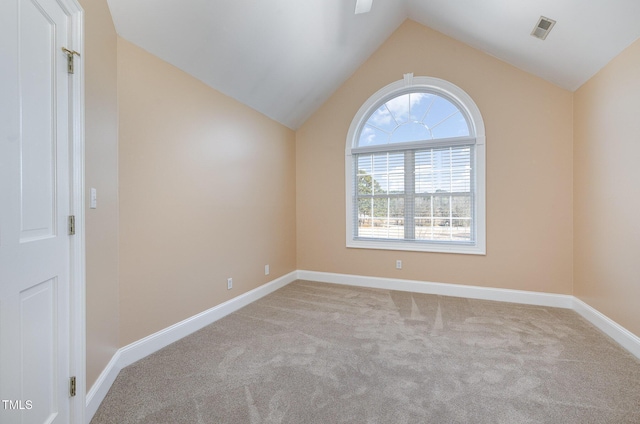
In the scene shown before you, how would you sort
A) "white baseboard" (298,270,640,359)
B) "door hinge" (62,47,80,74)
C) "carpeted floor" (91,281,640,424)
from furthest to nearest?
"white baseboard" (298,270,640,359), "carpeted floor" (91,281,640,424), "door hinge" (62,47,80,74)

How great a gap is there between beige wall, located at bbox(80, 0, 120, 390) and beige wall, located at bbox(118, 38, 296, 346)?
107 millimetres

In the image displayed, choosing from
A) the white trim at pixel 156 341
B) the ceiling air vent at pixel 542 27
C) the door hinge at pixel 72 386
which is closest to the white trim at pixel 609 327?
the ceiling air vent at pixel 542 27

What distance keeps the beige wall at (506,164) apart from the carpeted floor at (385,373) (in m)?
0.65

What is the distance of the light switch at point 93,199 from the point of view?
1.63m

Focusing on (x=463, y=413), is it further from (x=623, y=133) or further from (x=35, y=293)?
(x=623, y=133)

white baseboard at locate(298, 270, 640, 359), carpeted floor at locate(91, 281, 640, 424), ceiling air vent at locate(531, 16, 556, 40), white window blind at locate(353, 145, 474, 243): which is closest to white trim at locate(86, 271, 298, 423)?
carpeted floor at locate(91, 281, 640, 424)

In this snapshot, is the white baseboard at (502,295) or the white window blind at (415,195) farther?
the white window blind at (415,195)

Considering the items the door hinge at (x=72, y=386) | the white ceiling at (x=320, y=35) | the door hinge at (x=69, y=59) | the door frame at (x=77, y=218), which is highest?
the white ceiling at (x=320, y=35)

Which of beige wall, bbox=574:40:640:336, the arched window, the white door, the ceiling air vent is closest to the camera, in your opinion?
the white door

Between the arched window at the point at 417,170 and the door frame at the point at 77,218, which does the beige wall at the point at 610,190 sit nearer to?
the arched window at the point at 417,170

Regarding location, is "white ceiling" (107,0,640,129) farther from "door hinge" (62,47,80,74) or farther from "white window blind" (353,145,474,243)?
"white window blind" (353,145,474,243)

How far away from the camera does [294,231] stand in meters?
4.51

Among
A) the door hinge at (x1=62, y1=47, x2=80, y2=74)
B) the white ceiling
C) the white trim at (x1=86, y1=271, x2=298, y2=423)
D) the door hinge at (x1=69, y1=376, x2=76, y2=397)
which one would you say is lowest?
the white trim at (x1=86, y1=271, x2=298, y2=423)

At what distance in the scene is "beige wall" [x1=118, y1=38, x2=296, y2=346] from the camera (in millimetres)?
2109
